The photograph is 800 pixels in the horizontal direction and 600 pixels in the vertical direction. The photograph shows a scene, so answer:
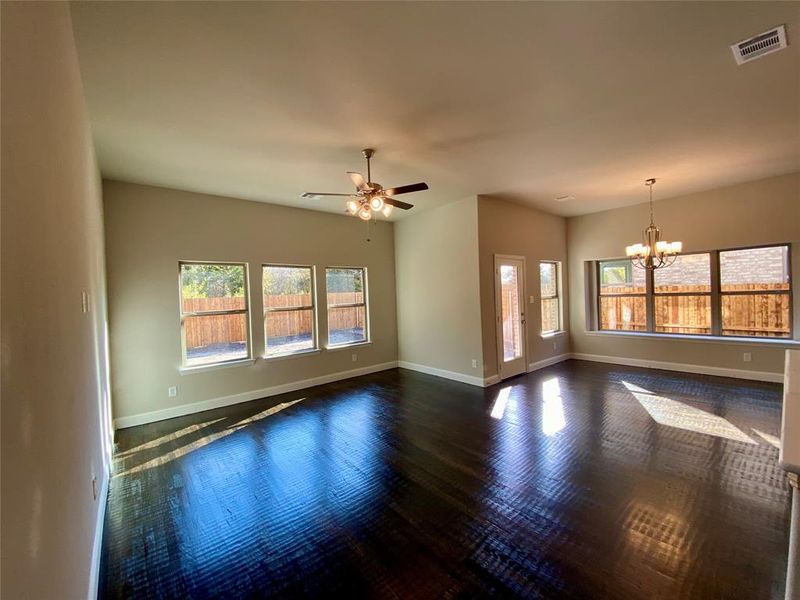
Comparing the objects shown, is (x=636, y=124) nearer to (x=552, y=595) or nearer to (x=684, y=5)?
(x=684, y=5)

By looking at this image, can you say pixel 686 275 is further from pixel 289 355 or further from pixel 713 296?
pixel 289 355

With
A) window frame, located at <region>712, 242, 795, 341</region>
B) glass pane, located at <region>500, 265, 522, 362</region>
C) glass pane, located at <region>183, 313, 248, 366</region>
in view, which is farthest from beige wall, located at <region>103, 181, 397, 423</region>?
window frame, located at <region>712, 242, 795, 341</region>

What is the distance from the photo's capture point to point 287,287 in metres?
5.45

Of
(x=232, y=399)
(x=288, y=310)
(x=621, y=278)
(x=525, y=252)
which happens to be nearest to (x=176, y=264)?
A: (x=288, y=310)

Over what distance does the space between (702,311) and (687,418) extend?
2.92m

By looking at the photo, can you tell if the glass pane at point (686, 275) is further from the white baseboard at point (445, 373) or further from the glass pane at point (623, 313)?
the white baseboard at point (445, 373)

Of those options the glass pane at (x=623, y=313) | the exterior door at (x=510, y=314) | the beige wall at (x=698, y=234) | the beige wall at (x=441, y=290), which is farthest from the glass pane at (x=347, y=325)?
the glass pane at (x=623, y=313)

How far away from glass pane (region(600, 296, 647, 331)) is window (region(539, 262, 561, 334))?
0.85 m

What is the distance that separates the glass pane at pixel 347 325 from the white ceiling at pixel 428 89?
97.5 inches

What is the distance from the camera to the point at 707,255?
5.65 metres

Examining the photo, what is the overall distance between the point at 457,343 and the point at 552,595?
3.97 m

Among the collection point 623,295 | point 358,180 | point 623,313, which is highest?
point 358,180

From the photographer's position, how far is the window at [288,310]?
17.2 feet

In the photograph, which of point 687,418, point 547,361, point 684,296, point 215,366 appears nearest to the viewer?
point 687,418
